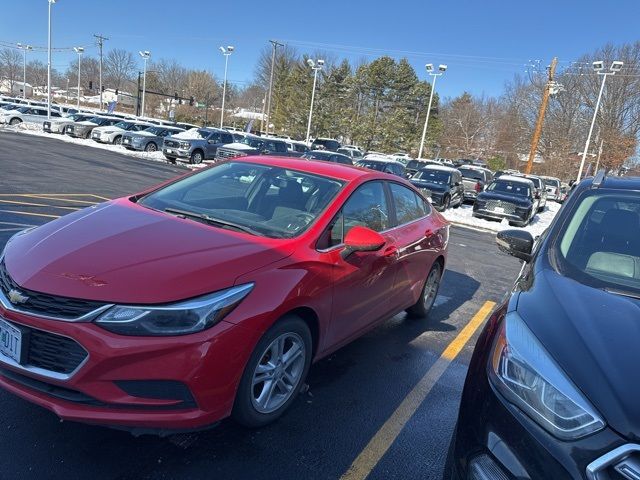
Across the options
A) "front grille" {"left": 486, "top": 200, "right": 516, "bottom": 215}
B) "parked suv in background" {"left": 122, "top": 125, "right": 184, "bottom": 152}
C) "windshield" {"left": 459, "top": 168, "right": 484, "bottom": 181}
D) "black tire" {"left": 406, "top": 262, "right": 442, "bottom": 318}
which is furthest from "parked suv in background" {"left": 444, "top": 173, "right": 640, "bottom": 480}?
"parked suv in background" {"left": 122, "top": 125, "right": 184, "bottom": 152}

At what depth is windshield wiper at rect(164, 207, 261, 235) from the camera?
3.18 metres

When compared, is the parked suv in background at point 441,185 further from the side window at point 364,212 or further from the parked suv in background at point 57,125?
the parked suv in background at point 57,125

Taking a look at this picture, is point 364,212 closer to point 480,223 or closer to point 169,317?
point 169,317

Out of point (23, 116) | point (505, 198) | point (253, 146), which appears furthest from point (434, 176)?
point (23, 116)

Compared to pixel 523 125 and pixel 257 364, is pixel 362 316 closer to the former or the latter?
pixel 257 364

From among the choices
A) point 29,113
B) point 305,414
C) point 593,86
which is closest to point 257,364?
point 305,414

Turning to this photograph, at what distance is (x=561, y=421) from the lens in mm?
1653

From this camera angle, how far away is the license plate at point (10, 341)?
92.8 inches

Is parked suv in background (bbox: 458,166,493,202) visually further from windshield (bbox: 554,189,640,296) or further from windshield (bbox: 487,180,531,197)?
windshield (bbox: 554,189,640,296)

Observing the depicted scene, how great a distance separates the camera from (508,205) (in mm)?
16828

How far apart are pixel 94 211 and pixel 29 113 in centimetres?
3544

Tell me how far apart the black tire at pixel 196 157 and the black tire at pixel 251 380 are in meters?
22.0

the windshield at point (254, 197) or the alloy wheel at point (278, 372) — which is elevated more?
the windshield at point (254, 197)

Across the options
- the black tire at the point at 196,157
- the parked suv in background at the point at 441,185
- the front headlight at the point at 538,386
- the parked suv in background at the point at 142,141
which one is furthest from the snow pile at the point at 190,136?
the front headlight at the point at 538,386
